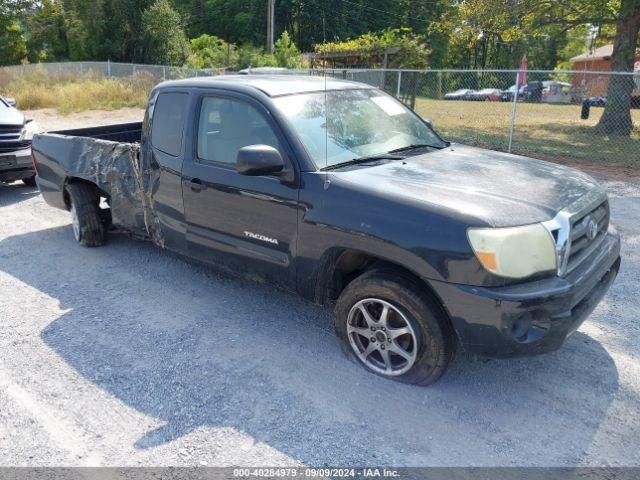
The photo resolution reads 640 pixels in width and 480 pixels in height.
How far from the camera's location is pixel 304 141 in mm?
3643

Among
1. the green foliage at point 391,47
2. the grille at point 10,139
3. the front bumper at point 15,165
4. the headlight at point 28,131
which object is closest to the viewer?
the front bumper at point 15,165

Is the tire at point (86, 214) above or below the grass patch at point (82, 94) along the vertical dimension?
below

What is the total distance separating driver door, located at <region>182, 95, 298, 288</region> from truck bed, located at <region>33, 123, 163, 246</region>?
0.66m

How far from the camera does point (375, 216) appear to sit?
3.15m

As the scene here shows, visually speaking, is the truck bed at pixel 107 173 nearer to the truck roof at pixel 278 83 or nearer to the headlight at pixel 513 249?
the truck roof at pixel 278 83

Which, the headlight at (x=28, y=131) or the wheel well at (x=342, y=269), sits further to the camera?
the headlight at (x=28, y=131)

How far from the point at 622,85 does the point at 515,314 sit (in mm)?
14882

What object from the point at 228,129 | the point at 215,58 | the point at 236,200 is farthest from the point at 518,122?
the point at 215,58

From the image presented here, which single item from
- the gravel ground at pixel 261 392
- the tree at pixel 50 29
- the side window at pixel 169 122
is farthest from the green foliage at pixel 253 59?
the gravel ground at pixel 261 392

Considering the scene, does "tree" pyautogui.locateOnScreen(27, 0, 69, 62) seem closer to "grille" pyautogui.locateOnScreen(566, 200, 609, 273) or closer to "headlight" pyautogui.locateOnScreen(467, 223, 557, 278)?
"grille" pyautogui.locateOnScreen(566, 200, 609, 273)

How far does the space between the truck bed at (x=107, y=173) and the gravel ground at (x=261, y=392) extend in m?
0.74

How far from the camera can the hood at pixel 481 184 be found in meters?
2.98

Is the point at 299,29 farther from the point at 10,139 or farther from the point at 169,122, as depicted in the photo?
the point at 169,122

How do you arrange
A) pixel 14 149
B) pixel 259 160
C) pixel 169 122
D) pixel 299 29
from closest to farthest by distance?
pixel 259 160 → pixel 169 122 → pixel 14 149 → pixel 299 29
